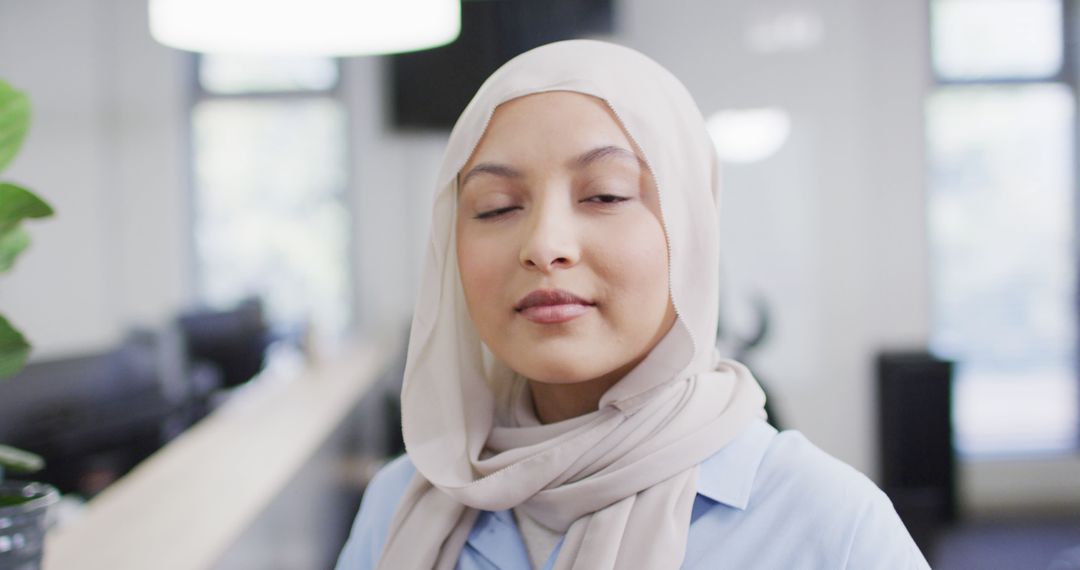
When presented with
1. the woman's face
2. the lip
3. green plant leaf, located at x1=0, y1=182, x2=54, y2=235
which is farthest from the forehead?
green plant leaf, located at x1=0, y1=182, x2=54, y2=235

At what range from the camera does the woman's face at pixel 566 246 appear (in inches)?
36.1

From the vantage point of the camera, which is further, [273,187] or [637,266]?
[273,187]

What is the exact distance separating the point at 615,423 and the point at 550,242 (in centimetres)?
20

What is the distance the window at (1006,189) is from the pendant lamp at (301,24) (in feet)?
12.5

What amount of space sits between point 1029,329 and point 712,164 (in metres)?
4.70

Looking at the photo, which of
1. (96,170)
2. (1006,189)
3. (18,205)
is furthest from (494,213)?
(96,170)

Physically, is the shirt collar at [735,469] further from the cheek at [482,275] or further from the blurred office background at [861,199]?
the blurred office background at [861,199]

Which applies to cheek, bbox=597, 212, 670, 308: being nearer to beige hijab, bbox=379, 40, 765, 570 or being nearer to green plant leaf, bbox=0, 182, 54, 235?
beige hijab, bbox=379, 40, 765, 570

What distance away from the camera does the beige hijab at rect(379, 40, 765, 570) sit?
0.94 metres

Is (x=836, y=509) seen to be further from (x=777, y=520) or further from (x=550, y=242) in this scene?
(x=550, y=242)

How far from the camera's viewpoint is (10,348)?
1.08 meters

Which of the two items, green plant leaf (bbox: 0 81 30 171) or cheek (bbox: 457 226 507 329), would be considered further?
green plant leaf (bbox: 0 81 30 171)

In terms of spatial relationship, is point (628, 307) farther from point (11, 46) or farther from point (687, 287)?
point (11, 46)

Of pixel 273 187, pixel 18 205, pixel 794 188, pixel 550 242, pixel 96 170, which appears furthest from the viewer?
pixel 273 187
